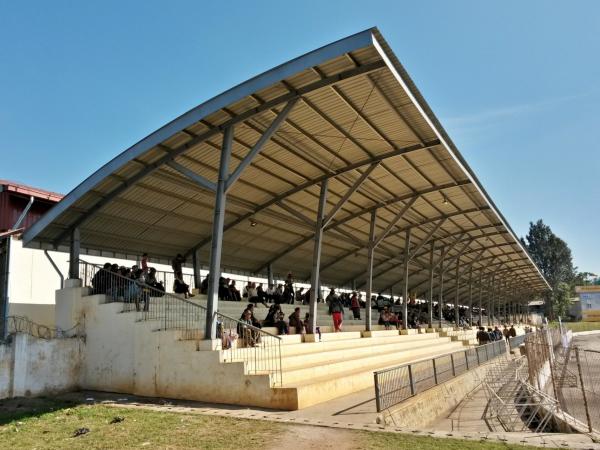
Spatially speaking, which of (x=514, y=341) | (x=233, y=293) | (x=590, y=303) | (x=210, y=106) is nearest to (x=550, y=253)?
(x=590, y=303)

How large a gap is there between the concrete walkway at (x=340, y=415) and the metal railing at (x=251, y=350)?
117cm

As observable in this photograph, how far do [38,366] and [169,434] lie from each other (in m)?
6.31

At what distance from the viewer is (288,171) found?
1861 cm

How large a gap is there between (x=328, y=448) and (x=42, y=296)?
1217 cm

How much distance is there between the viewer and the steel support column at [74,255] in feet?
52.3

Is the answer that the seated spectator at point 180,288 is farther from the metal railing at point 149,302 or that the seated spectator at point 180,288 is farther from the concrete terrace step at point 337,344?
the concrete terrace step at point 337,344

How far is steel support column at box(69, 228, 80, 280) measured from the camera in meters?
15.9

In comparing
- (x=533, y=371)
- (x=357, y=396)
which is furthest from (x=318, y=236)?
(x=533, y=371)

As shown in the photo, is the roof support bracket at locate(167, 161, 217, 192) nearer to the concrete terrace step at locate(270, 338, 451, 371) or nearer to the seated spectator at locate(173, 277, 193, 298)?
the concrete terrace step at locate(270, 338, 451, 371)

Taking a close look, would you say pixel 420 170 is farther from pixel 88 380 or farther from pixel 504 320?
pixel 504 320

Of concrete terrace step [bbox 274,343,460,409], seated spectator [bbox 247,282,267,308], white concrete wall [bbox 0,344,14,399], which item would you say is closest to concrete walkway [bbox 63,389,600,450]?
concrete terrace step [bbox 274,343,460,409]

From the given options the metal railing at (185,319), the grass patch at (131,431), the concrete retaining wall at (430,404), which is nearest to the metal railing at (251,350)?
the metal railing at (185,319)

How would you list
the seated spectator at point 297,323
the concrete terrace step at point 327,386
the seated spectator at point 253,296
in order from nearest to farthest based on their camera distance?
the concrete terrace step at point 327,386 → the seated spectator at point 297,323 → the seated spectator at point 253,296

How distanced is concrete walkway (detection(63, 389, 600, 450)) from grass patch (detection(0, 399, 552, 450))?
0.36 metres
